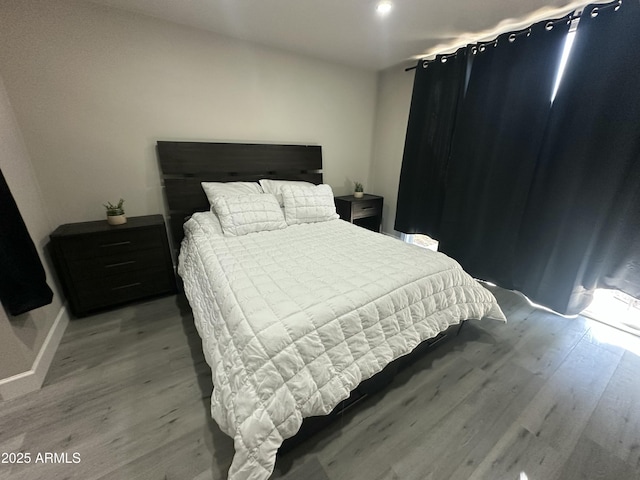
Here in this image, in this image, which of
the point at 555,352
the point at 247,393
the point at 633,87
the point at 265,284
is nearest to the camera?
the point at 247,393

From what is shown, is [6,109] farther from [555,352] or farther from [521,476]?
[555,352]

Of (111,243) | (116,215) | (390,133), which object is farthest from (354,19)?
(111,243)

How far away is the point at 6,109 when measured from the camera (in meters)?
1.64

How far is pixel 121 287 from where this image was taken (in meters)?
2.02

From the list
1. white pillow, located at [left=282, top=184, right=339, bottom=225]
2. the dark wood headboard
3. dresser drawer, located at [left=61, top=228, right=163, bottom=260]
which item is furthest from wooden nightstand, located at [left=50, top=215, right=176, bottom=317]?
white pillow, located at [left=282, top=184, right=339, bottom=225]

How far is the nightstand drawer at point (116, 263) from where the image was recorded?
185 cm

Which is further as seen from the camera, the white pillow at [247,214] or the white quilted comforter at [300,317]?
the white pillow at [247,214]

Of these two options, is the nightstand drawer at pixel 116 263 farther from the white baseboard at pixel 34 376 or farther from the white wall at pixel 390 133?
the white wall at pixel 390 133

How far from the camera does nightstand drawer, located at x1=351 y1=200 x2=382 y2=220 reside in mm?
3094

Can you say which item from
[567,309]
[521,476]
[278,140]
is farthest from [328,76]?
[521,476]

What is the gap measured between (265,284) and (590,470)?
1.63 meters

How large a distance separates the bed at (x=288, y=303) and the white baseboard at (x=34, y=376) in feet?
2.70

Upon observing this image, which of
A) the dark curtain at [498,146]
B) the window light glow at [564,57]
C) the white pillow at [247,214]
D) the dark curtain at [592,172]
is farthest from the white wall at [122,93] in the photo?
the dark curtain at [592,172]

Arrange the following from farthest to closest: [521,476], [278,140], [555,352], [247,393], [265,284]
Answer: [278,140] < [555,352] < [265,284] < [521,476] < [247,393]
